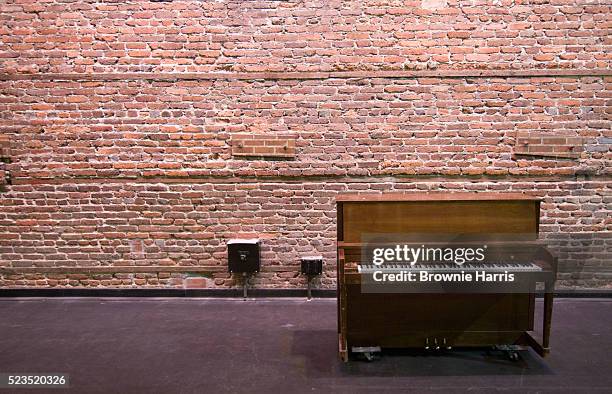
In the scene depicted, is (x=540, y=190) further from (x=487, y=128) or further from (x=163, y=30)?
(x=163, y=30)

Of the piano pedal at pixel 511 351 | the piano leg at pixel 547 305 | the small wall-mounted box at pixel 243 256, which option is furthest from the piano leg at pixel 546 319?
the small wall-mounted box at pixel 243 256

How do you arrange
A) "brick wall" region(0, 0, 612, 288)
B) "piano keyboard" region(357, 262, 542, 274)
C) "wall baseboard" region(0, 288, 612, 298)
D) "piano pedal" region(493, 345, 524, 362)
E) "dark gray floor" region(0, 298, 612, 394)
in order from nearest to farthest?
"dark gray floor" region(0, 298, 612, 394), "piano keyboard" region(357, 262, 542, 274), "piano pedal" region(493, 345, 524, 362), "brick wall" region(0, 0, 612, 288), "wall baseboard" region(0, 288, 612, 298)

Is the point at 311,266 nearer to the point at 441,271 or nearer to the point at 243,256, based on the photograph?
the point at 243,256

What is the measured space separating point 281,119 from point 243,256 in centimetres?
163

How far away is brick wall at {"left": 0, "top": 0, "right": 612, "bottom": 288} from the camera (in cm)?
444

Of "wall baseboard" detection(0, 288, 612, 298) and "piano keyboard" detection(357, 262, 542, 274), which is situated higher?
"piano keyboard" detection(357, 262, 542, 274)

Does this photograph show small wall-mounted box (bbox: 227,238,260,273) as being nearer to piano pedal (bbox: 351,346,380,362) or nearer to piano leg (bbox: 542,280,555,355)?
piano pedal (bbox: 351,346,380,362)

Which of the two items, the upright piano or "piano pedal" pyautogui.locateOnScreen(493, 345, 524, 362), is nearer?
the upright piano

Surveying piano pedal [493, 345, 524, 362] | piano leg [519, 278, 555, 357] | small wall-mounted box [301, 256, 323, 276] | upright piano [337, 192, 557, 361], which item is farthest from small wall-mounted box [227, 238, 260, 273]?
piano leg [519, 278, 555, 357]

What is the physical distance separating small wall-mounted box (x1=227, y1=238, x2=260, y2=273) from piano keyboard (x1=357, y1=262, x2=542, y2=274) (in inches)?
68.8

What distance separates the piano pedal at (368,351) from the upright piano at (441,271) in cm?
1

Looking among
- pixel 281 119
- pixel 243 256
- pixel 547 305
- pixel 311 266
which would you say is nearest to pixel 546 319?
pixel 547 305

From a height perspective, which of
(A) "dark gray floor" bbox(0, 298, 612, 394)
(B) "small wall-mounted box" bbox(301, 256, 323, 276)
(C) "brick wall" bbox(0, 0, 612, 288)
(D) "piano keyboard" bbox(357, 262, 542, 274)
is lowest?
(A) "dark gray floor" bbox(0, 298, 612, 394)

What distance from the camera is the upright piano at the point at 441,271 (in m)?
3.20
